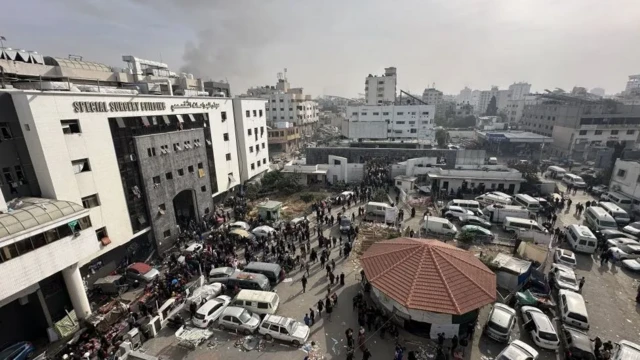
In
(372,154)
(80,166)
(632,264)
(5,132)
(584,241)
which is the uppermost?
(5,132)

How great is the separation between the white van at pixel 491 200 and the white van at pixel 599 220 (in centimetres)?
631

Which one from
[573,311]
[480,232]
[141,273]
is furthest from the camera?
[480,232]

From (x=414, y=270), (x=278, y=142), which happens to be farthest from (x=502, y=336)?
(x=278, y=142)

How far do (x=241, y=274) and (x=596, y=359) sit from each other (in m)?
17.9

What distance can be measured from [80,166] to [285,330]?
1574 centimetres

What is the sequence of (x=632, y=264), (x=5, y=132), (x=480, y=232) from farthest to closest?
(x=480, y=232) < (x=632, y=264) < (x=5, y=132)

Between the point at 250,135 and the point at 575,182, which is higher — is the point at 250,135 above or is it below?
above

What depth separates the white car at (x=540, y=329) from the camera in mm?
13422

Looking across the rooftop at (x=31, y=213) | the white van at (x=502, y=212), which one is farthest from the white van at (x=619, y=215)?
the rooftop at (x=31, y=213)

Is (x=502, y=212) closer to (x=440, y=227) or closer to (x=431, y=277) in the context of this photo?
(x=440, y=227)

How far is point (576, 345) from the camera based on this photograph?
1288 centimetres

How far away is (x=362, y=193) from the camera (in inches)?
1272

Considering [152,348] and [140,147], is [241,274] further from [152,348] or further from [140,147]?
[140,147]

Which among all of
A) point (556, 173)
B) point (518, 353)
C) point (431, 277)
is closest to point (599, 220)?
point (518, 353)
